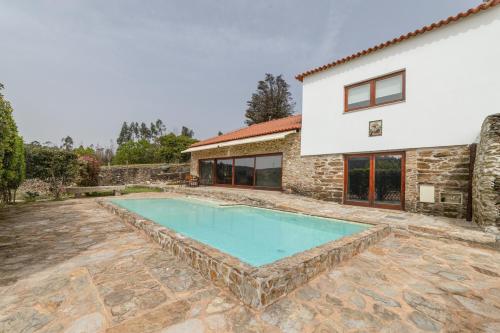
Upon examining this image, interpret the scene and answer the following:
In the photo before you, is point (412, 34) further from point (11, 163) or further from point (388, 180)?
point (11, 163)

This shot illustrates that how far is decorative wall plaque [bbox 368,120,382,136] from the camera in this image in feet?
32.3

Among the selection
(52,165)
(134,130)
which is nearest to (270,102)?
(52,165)

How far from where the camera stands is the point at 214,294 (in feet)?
10.4

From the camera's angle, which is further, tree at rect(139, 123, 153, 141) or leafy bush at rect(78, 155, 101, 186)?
tree at rect(139, 123, 153, 141)

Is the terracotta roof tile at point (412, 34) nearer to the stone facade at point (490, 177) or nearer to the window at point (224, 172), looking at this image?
the stone facade at point (490, 177)

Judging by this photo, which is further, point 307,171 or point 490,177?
point 307,171

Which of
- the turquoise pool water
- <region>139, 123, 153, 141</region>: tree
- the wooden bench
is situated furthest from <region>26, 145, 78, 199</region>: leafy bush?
<region>139, 123, 153, 141</region>: tree

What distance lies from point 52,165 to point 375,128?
64.3 feet

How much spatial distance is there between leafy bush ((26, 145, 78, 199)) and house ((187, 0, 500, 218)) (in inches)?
561

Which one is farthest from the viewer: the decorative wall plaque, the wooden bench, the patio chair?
the patio chair

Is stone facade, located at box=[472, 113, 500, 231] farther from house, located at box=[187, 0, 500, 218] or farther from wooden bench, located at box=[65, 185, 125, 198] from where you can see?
wooden bench, located at box=[65, 185, 125, 198]

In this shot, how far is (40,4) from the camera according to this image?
28.9ft

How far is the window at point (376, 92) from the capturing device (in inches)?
377

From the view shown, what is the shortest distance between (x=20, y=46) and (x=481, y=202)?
2056 cm
